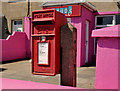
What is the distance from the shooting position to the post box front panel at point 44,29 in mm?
2906

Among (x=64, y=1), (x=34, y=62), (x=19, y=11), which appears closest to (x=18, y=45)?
(x=19, y=11)

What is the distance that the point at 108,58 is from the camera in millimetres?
3301

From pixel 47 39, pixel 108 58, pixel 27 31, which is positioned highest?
pixel 27 31

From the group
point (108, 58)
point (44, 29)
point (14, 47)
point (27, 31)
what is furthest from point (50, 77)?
point (27, 31)

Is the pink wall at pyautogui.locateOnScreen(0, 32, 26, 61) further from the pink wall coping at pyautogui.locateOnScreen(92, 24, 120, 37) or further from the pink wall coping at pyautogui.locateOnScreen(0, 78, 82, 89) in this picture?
the pink wall coping at pyautogui.locateOnScreen(92, 24, 120, 37)

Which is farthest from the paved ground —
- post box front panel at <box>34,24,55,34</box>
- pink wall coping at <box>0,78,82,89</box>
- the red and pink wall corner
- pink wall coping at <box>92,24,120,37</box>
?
the red and pink wall corner

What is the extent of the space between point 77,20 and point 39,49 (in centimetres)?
636

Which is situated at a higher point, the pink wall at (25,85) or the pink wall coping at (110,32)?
the pink wall coping at (110,32)

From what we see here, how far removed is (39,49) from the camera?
10.5 feet

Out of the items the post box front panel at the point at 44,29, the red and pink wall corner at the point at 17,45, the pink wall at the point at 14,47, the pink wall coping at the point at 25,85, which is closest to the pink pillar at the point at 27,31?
the red and pink wall corner at the point at 17,45

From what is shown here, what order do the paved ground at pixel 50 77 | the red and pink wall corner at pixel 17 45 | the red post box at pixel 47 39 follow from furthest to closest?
the red and pink wall corner at pixel 17 45 → the paved ground at pixel 50 77 → the red post box at pixel 47 39

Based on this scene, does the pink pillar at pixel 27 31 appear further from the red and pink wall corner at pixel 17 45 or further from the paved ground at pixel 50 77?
the paved ground at pixel 50 77

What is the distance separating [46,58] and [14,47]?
9.43m

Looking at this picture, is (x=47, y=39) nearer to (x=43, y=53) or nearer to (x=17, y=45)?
(x=43, y=53)
